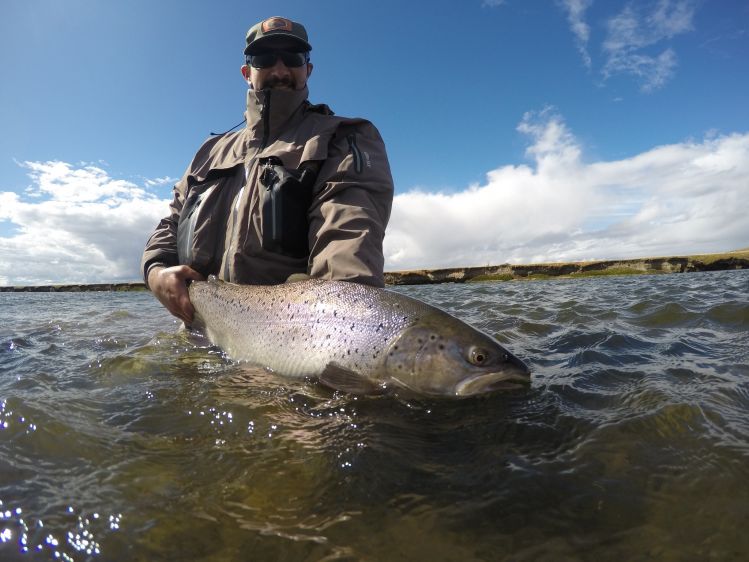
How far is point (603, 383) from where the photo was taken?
3213 millimetres

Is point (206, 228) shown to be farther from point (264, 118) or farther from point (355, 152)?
point (355, 152)

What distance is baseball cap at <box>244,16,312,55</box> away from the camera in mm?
4453

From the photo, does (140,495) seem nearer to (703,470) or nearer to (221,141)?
(703,470)

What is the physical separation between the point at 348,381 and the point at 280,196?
185 cm

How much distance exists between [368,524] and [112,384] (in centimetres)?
266

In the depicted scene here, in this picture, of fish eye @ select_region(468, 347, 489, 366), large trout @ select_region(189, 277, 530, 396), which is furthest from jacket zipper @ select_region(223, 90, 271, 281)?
fish eye @ select_region(468, 347, 489, 366)

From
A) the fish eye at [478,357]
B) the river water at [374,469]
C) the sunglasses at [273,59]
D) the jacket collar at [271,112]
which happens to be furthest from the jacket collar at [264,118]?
the fish eye at [478,357]

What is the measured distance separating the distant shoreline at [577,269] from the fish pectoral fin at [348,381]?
41322 millimetres

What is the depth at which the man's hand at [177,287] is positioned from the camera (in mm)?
4402

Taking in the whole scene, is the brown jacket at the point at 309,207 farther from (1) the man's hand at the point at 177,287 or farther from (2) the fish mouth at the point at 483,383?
(2) the fish mouth at the point at 483,383

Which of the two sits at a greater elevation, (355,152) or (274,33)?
(274,33)

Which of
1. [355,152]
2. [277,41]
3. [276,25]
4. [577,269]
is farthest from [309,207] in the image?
[577,269]

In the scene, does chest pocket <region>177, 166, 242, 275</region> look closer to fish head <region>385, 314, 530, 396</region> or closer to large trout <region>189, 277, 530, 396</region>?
large trout <region>189, 277, 530, 396</region>

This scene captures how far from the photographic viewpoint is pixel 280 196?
392 cm
